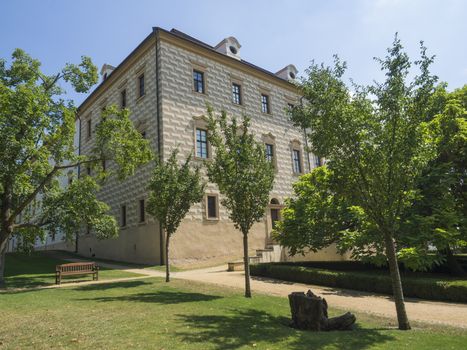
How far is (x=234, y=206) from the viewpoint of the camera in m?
13.2

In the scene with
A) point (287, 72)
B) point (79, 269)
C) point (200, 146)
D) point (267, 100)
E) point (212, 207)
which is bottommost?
point (79, 269)

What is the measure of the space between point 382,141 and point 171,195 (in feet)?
30.1

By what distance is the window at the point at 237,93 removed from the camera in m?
30.0

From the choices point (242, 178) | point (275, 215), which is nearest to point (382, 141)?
point (242, 178)

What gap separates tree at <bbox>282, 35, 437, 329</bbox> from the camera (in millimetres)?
9164

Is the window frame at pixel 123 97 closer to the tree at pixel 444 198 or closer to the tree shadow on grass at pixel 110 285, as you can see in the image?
the tree shadow on grass at pixel 110 285

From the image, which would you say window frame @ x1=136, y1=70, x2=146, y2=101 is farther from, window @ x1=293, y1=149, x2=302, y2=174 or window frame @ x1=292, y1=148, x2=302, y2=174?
window @ x1=293, y1=149, x2=302, y2=174

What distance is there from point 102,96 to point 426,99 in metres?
29.6

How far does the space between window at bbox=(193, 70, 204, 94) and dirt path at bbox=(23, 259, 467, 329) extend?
13952 mm

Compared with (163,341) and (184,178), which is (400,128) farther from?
(184,178)

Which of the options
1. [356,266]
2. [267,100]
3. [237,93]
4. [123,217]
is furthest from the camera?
[267,100]

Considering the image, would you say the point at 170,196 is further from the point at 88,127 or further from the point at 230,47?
the point at 88,127

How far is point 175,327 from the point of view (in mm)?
7934

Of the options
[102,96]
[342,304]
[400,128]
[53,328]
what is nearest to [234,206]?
[342,304]
